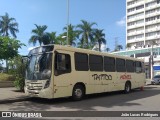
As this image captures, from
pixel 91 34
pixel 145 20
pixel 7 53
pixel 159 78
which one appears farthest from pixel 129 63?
pixel 145 20

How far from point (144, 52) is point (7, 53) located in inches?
2834

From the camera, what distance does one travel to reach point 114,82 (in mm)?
21656

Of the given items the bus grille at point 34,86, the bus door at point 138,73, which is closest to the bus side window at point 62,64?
the bus grille at point 34,86

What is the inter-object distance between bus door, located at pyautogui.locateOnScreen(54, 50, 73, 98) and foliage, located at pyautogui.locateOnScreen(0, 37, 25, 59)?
3393 mm

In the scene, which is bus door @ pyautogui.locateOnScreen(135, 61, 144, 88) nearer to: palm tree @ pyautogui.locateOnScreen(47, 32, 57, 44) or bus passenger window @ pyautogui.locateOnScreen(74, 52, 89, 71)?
bus passenger window @ pyautogui.locateOnScreen(74, 52, 89, 71)

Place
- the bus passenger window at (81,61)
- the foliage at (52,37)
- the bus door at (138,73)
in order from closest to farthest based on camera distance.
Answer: the bus passenger window at (81,61), the bus door at (138,73), the foliage at (52,37)

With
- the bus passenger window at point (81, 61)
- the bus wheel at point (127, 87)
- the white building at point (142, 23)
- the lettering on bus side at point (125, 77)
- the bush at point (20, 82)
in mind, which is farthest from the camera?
the white building at point (142, 23)

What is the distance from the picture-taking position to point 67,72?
1684cm

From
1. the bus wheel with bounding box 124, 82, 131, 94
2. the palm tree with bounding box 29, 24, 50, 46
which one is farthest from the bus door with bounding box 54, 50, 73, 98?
the palm tree with bounding box 29, 24, 50, 46

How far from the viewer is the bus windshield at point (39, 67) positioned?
16.1 metres

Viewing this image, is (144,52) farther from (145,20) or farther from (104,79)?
(104,79)

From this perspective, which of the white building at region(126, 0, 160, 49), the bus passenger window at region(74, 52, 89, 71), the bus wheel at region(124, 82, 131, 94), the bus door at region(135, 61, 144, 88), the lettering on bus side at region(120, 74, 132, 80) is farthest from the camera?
the white building at region(126, 0, 160, 49)

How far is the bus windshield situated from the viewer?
1606cm

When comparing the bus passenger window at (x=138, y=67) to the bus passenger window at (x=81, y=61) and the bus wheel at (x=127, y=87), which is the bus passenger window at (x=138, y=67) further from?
the bus passenger window at (x=81, y=61)
